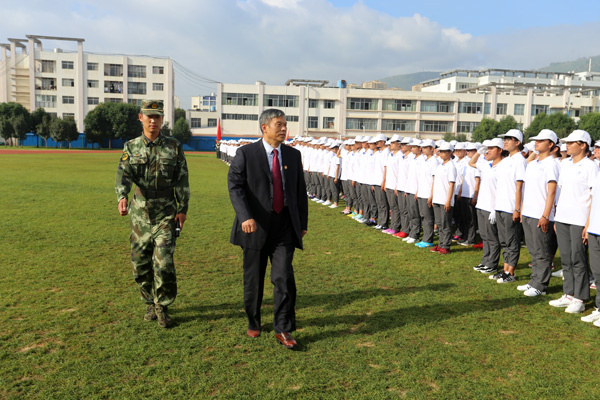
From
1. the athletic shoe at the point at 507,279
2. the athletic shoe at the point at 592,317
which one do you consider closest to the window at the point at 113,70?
the athletic shoe at the point at 507,279

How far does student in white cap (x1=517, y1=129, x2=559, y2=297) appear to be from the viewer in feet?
19.0

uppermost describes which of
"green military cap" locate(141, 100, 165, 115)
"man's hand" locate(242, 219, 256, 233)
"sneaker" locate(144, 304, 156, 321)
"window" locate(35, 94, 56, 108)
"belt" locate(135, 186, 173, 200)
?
"window" locate(35, 94, 56, 108)

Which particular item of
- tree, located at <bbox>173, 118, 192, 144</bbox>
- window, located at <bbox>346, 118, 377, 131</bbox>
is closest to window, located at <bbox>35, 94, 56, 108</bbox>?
tree, located at <bbox>173, 118, 192, 144</bbox>

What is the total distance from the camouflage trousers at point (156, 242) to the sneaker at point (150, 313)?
212 mm

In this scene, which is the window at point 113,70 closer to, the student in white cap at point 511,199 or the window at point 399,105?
the window at point 399,105

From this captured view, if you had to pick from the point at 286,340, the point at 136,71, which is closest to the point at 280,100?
the point at 136,71

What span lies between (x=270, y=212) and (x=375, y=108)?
68.0 m

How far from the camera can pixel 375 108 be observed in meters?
69.9

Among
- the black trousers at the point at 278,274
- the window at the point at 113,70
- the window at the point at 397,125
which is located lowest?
the black trousers at the point at 278,274

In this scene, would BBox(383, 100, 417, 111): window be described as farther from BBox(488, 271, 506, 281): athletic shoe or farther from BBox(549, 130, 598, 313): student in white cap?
BBox(549, 130, 598, 313): student in white cap

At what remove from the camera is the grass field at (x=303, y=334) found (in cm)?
353

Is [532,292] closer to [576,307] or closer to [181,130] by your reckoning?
[576,307]

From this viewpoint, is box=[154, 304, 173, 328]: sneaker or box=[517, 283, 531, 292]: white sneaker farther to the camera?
box=[517, 283, 531, 292]: white sneaker

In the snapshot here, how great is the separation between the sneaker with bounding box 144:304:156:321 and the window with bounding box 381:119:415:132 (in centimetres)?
6769
